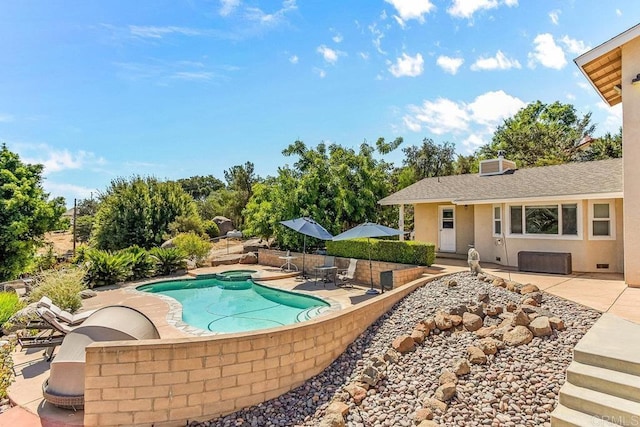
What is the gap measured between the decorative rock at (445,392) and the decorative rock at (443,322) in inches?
77.7

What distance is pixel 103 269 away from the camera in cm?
1525

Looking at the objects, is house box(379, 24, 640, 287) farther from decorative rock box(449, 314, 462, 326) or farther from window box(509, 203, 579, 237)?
decorative rock box(449, 314, 462, 326)

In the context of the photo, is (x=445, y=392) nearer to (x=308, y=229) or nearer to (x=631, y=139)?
(x=631, y=139)

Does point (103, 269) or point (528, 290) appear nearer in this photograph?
point (528, 290)

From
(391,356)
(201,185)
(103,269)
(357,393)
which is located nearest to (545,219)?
(391,356)

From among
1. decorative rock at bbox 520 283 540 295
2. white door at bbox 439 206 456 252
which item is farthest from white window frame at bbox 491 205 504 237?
decorative rock at bbox 520 283 540 295

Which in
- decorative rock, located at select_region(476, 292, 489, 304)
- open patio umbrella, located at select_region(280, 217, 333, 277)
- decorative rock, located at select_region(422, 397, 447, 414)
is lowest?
decorative rock, located at select_region(422, 397, 447, 414)

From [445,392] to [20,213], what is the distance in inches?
766

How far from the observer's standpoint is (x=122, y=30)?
43.0 ft

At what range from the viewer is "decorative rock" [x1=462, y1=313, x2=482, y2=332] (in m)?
7.28

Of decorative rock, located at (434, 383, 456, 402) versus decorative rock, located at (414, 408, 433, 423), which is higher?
decorative rock, located at (434, 383, 456, 402)

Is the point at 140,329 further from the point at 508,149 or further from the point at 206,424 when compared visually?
the point at 508,149

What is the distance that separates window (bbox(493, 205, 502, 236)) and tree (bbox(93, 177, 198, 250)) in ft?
69.9

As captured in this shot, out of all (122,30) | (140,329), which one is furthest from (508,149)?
(140,329)
